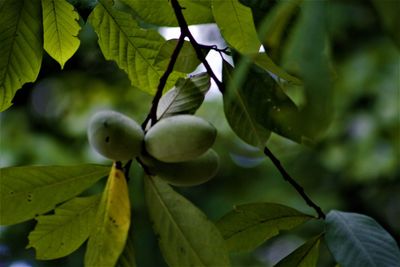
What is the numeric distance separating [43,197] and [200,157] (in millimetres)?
147

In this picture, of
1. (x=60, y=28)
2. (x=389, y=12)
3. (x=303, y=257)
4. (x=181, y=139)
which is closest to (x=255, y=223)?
(x=303, y=257)

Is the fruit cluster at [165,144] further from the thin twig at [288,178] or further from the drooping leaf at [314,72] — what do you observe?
the drooping leaf at [314,72]

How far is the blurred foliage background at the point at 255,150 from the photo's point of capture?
243 centimetres

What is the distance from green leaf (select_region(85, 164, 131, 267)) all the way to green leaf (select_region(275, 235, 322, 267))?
0.60 feet

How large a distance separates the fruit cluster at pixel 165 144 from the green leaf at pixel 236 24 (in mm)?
76

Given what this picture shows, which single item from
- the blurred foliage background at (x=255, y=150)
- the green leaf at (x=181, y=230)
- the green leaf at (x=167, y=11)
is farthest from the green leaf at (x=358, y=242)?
the blurred foliage background at (x=255, y=150)

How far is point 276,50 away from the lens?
2.02 feet

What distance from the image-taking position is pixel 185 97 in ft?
2.46

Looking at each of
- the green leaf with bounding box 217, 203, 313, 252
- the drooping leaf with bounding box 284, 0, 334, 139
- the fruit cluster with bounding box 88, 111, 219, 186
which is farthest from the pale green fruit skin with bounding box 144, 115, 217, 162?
the drooping leaf with bounding box 284, 0, 334, 139

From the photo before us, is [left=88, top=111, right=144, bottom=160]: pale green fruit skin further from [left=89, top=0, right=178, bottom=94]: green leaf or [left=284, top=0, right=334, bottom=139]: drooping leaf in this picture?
[left=284, top=0, right=334, bottom=139]: drooping leaf

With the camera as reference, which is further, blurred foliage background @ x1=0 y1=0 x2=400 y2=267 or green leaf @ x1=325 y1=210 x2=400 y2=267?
blurred foliage background @ x1=0 y1=0 x2=400 y2=267

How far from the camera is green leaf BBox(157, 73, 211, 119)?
739 mm

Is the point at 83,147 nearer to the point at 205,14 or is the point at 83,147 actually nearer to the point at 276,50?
the point at 205,14

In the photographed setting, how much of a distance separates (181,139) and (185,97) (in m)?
0.10
